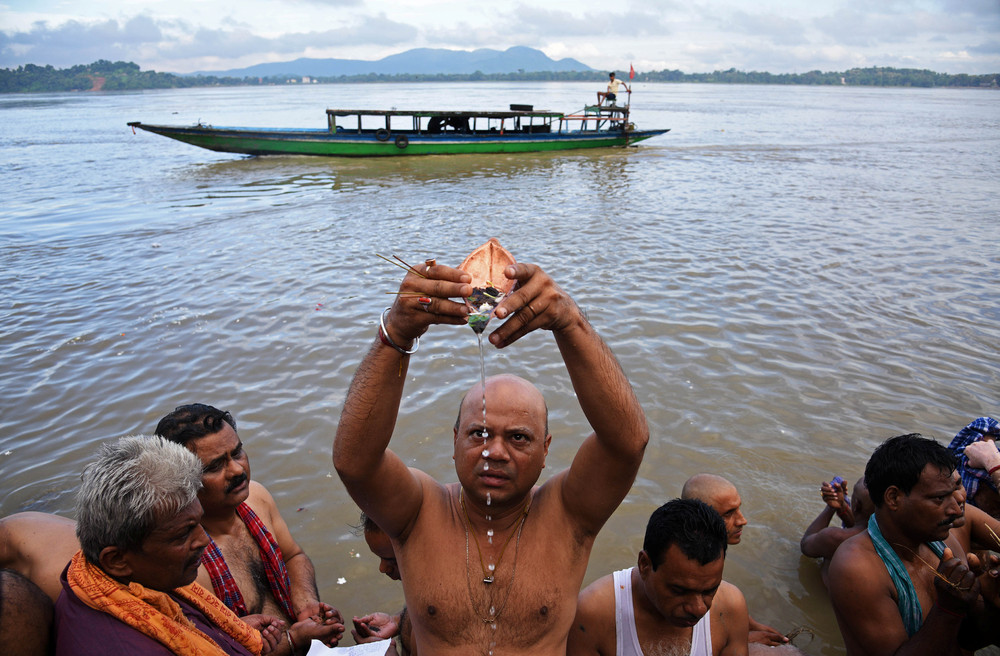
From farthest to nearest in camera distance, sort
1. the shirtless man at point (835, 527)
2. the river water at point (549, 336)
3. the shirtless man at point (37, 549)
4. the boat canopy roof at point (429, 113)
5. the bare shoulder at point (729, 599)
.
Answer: the boat canopy roof at point (429, 113), the river water at point (549, 336), the shirtless man at point (835, 527), the bare shoulder at point (729, 599), the shirtless man at point (37, 549)

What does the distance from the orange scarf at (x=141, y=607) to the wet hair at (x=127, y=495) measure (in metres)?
0.06

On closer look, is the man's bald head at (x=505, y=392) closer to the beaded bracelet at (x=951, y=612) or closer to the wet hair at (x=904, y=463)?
the beaded bracelet at (x=951, y=612)

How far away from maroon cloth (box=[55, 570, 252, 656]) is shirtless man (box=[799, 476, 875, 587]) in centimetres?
353

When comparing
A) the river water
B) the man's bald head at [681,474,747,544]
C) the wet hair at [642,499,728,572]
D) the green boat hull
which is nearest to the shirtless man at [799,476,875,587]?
the river water

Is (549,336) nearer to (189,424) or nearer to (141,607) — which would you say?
(189,424)

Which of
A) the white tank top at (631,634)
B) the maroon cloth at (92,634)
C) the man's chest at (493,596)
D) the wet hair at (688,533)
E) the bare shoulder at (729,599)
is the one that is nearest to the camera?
the maroon cloth at (92,634)

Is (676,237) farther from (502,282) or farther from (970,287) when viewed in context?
(502,282)

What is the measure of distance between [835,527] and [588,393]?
117 inches

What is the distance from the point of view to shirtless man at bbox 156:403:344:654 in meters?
2.82

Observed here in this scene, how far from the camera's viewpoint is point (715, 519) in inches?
105

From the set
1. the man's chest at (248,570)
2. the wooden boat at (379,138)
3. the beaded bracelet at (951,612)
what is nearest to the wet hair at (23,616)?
the man's chest at (248,570)

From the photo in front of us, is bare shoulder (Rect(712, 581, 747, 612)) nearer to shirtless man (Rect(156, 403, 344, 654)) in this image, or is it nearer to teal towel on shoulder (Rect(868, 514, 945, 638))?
teal towel on shoulder (Rect(868, 514, 945, 638))

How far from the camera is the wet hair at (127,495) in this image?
1.90 meters

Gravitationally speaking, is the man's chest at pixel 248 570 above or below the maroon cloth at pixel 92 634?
below
